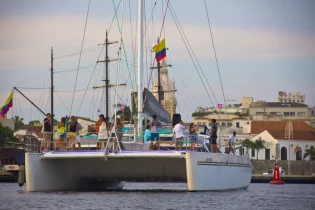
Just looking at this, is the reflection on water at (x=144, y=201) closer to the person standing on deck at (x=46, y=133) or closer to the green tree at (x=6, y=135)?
the person standing on deck at (x=46, y=133)

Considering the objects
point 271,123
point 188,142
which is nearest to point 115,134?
point 188,142

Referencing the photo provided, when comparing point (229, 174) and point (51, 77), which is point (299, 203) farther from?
point (51, 77)

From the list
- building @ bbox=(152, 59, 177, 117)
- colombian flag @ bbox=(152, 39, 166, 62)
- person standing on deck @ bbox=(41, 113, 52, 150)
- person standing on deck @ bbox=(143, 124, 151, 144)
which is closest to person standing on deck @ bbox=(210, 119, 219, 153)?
person standing on deck @ bbox=(143, 124, 151, 144)

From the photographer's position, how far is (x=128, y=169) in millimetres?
35406

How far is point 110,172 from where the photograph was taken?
1409 inches

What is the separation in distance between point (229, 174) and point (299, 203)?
4164 millimetres

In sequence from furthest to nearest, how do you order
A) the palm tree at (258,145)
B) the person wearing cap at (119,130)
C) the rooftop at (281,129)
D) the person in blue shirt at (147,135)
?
1. the rooftop at (281,129)
2. the palm tree at (258,145)
3. the person in blue shirt at (147,135)
4. the person wearing cap at (119,130)

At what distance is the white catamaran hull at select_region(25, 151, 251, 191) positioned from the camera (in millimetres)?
32531

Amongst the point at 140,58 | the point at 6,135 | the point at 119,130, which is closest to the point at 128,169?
the point at 119,130

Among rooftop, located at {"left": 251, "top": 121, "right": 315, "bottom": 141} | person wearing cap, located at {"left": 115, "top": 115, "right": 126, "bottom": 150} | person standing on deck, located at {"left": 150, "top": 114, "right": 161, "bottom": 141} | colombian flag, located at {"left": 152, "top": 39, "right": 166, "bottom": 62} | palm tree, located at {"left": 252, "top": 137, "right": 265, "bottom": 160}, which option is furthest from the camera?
rooftop, located at {"left": 251, "top": 121, "right": 315, "bottom": 141}

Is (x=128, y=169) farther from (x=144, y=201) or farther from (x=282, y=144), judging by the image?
(x=282, y=144)

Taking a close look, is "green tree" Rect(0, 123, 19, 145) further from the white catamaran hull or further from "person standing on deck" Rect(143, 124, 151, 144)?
"person standing on deck" Rect(143, 124, 151, 144)


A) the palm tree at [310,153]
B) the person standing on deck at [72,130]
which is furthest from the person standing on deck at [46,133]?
the palm tree at [310,153]

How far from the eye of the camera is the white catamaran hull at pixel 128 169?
32.5 meters
